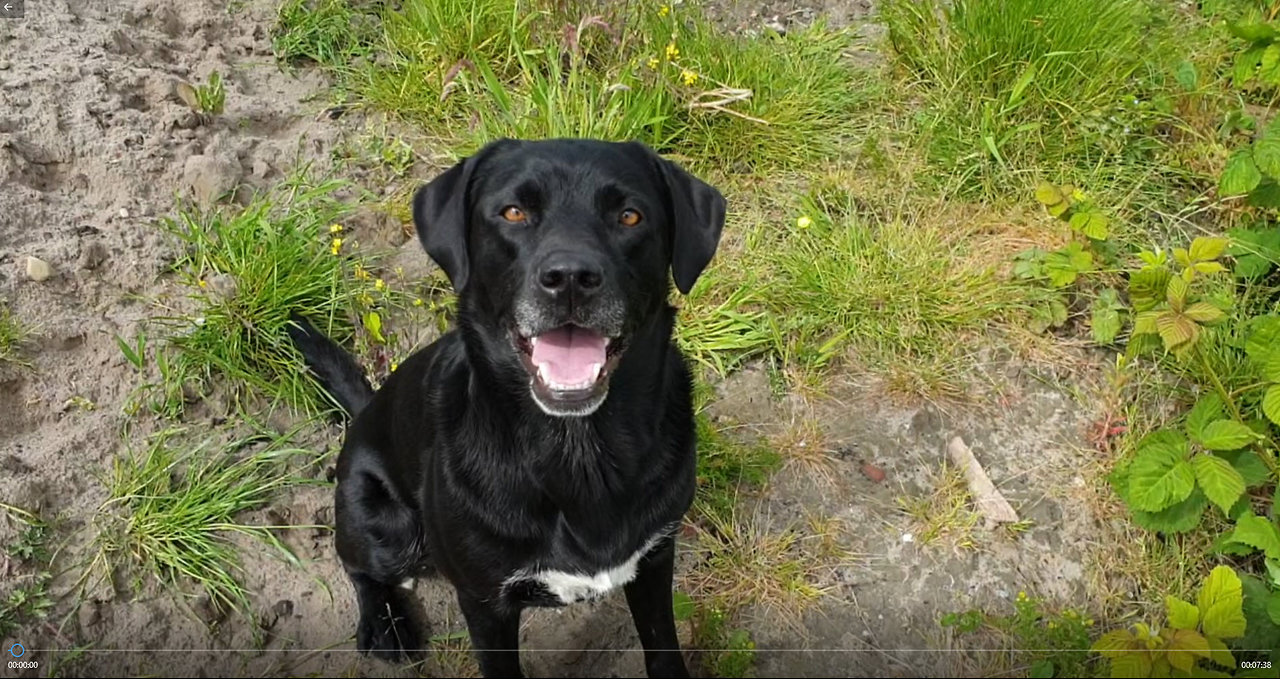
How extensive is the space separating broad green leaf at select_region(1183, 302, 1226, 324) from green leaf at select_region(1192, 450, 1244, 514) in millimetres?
385

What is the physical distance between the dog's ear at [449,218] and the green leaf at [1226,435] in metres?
2.07

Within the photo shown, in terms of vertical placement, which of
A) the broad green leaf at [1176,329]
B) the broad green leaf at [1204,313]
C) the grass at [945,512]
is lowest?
the grass at [945,512]


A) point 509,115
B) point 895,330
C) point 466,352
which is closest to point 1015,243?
point 895,330

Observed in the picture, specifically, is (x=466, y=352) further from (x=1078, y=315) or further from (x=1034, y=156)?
A: (x=1034, y=156)

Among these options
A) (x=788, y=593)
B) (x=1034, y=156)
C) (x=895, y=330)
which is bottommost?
(x=788, y=593)

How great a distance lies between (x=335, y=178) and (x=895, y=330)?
2263mm

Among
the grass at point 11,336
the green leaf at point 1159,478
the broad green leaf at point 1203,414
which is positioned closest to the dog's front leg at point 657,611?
the green leaf at point 1159,478

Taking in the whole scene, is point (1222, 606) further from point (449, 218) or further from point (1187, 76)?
point (1187, 76)

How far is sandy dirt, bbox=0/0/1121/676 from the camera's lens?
8.65ft

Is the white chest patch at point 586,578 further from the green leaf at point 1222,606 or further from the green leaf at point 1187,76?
the green leaf at point 1187,76

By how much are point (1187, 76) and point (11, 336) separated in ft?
14.4

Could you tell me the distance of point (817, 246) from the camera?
3516mm

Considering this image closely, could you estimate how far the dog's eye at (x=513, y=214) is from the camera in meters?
2.05

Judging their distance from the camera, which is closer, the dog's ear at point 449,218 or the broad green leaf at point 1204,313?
the dog's ear at point 449,218
